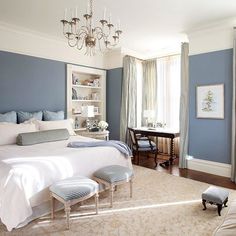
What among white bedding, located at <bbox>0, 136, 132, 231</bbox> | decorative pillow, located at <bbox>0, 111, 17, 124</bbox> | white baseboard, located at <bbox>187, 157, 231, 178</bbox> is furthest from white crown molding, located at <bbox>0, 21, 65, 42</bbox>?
white baseboard, located at <bbox>187, 157, 231, 178</bbox>

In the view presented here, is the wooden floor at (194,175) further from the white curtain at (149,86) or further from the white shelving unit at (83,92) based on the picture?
the white shelving unit at (83,92)

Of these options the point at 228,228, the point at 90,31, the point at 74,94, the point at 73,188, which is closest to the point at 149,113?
the point at 74,94

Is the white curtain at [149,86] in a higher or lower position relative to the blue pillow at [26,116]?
higher

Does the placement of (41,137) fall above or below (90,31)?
below

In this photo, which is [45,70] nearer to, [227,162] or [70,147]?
[70,147]

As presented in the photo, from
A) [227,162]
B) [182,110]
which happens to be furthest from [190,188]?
[182,110]

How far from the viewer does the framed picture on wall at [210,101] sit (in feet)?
12.5

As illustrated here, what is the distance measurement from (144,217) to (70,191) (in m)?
0.93

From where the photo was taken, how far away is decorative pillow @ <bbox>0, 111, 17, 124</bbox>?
3649mm

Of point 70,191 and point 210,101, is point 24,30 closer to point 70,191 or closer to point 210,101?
point 70,191

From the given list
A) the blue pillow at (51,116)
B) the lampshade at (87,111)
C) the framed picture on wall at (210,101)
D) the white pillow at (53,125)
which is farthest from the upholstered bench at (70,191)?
the framed picture on wall at (210,101)

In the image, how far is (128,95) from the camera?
17.7ft

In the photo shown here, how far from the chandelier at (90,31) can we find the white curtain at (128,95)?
0.69m

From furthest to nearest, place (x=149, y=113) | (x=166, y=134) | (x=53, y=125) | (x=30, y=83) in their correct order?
(x=149, y=113)
(x=166, y=134)
(x=30, y=83)
(x=53, y=125)
